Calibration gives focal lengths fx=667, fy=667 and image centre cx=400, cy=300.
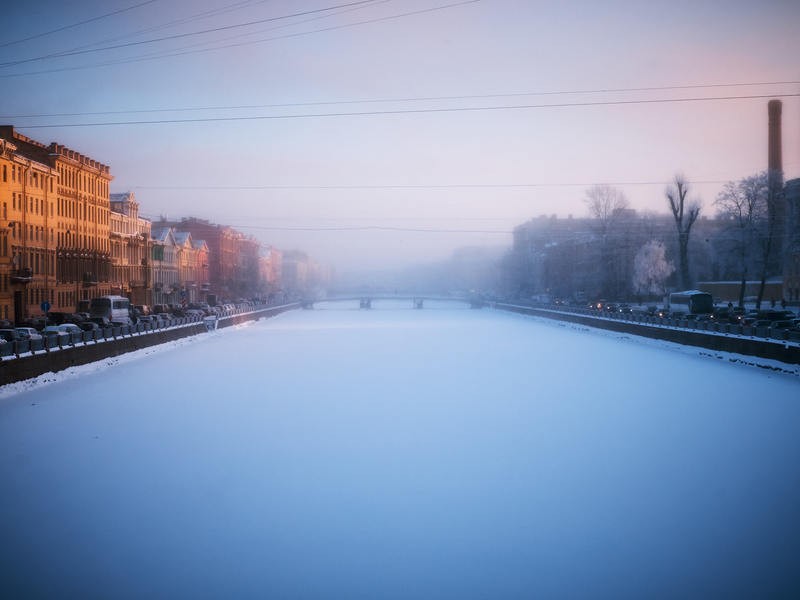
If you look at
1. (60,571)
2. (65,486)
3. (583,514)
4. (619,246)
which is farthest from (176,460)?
(619,246)

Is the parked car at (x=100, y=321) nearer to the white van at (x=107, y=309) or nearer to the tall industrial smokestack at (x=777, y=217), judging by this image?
the white van at (x=107, y=309)

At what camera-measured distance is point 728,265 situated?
62.7 m

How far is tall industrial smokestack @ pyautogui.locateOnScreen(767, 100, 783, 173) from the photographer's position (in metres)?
73.8

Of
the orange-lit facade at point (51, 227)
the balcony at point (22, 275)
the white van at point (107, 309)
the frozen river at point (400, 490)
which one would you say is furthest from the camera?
A: the white van at point (107, 309)

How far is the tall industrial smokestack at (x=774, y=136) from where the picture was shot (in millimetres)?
73812

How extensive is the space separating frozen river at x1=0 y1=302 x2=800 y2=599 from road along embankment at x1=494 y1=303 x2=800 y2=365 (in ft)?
15.1

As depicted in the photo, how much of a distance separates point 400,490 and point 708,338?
33.6 m

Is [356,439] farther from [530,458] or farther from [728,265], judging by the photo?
[728,265]

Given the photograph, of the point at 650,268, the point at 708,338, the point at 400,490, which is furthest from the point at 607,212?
the point at 400,490

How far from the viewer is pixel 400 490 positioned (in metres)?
13.6

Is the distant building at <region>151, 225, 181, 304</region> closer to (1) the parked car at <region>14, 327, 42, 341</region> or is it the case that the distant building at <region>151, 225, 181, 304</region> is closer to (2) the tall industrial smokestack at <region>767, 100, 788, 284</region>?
(1) the parked car at <region>14, 327, 42, 341</region>

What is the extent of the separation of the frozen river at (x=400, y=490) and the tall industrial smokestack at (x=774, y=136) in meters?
55.1

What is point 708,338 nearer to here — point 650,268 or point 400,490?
point 400,490

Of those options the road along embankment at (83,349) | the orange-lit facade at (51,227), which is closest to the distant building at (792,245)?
the road along embankment at (83,349)
